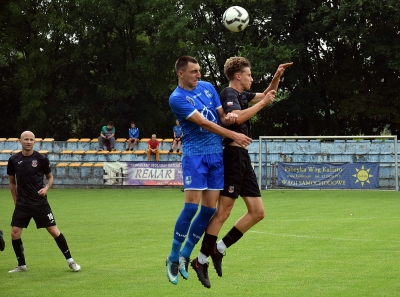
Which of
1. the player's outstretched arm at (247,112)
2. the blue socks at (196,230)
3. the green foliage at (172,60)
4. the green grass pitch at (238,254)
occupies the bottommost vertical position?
the green grass pitch at (238,254)

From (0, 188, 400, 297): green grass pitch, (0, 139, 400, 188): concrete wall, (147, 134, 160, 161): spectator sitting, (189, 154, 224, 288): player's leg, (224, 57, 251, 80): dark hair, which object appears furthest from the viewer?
(147, 134, 160, 161): spectator sitting

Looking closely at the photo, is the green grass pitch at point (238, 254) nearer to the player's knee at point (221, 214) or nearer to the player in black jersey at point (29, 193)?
the player in black jersey at point (29, 193)

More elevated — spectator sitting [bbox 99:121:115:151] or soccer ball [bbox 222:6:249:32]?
soccer ball [bbox 222:6:249:32]

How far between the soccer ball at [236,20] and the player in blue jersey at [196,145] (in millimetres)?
2055

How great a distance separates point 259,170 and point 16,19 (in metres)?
22.4

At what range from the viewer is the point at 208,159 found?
26.5ft

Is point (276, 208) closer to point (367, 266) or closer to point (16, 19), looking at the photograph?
point (367, 266)

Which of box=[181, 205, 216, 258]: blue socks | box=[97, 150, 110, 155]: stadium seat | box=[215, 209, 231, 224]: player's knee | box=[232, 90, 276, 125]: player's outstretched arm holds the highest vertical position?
box=[232, 90, 276, 125]: player's outstretched arm

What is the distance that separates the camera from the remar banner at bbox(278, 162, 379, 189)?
3027 cm

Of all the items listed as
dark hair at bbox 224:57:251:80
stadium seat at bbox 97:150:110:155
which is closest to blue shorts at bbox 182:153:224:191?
dark hair at bbox 224:57:251:80

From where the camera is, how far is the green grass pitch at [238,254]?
10.3 m

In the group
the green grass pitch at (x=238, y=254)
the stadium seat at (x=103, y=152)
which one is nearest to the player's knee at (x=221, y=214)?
the green grass pitch at (x=238, y=254)

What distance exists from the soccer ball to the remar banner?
20.7 m

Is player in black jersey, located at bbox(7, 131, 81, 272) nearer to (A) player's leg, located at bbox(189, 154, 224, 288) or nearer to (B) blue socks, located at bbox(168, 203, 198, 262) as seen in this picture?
(B) blue socks, located at bbox(168, 203, 198, 262)
